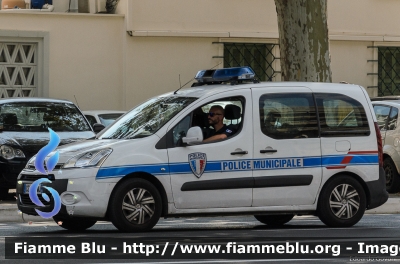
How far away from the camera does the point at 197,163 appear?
39.0 ft

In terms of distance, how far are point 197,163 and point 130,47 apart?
14590 mm

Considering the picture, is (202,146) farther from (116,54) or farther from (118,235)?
(116,54)

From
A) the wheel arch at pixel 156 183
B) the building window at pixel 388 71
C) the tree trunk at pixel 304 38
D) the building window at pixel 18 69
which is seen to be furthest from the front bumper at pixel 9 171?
the building window at pixel 388 71

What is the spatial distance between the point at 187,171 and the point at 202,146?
1.14ft

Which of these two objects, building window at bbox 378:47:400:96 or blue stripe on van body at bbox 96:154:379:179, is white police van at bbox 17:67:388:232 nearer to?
blue stripe on van body at bbox 96:154:379:179

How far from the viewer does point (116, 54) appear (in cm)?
2617

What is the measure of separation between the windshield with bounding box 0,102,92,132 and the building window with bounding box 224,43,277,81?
1010 cm

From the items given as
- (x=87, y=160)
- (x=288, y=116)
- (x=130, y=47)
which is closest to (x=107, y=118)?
(x=130, y=47)

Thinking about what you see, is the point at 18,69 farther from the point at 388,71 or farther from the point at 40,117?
the point at 388,71

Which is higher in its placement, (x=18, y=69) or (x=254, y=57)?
(x=254, y=57)

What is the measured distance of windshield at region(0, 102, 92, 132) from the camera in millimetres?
16906

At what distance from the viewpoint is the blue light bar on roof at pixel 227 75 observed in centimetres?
1274

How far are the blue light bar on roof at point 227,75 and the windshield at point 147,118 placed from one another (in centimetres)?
69

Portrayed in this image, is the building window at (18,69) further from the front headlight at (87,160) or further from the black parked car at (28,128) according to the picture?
the front headlight at (87,160)
